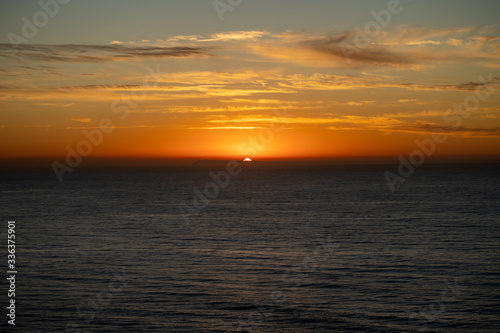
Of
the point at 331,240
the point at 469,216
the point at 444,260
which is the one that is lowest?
the point at 444,260

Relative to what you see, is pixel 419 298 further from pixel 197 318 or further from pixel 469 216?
pixel 469 216

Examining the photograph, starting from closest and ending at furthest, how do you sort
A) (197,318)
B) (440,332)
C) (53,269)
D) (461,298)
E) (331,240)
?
1. (440,332)
2. (197,318)
3. (461,298)
4. (53,269)
5. (331,240)

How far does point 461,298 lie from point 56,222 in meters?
59.4

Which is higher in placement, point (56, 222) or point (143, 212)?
point (143, 212)

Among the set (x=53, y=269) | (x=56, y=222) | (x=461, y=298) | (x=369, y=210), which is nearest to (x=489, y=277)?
(x=461, y=298)

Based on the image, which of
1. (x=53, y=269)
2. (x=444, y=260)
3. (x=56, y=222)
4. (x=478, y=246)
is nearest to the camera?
(x=53, y=269)

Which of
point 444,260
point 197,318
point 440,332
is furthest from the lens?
point 444,260

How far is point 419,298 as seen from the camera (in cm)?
3184

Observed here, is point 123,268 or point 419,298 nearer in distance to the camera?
point 419,298

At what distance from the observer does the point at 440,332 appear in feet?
87.3

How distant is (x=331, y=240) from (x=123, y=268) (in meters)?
24.7

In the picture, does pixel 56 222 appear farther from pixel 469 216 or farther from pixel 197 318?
pixel 469 216

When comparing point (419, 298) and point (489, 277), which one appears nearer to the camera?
point (419, 298)

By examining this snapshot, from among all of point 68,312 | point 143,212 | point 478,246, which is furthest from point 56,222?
point 478,246
